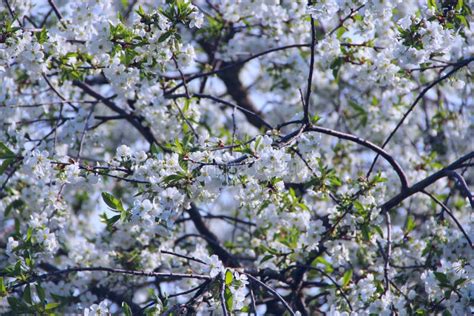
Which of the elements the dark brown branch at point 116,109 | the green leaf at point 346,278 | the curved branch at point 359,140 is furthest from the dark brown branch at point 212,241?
Answer: the curved branch at point 359,140

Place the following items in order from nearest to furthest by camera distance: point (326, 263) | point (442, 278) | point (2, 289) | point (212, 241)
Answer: point (442, 278) → point (2, 289) → point (326, 263) → point (212, 241)

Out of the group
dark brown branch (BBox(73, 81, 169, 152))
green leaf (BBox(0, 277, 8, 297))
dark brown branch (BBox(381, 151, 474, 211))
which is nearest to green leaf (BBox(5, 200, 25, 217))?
dark brown branch (BBox(73, 81, 169, 152))

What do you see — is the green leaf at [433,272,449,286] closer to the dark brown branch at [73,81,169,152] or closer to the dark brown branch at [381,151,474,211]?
the dark brown branch at [381,151,474,211]

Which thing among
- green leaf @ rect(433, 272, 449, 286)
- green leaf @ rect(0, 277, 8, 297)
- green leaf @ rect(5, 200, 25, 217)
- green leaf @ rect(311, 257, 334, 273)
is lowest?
green leaf @ rect(433, 272, 449, 286)

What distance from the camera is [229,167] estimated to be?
3.62 m

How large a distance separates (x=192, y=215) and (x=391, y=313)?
1840 millimetres

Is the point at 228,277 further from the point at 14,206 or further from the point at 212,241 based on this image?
the point at 14,206

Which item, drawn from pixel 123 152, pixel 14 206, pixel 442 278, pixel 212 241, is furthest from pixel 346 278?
pixel 14 206

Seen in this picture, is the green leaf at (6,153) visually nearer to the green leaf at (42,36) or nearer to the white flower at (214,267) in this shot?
the green leaf at (42,36)

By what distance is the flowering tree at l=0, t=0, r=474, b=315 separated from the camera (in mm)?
3801

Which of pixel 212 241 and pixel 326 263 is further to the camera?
pixel 212 241

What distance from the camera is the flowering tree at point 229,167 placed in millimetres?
3801

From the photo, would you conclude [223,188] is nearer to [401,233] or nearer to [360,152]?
[401,233]

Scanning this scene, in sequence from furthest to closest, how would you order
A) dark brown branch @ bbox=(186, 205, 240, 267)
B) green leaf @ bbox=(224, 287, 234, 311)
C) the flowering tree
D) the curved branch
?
dark brown branch @ bbox=(186, 205, 240, 267)
the curved branch
the flowering tree
green leaf @ bbox=(224, 287, 234, 311)
